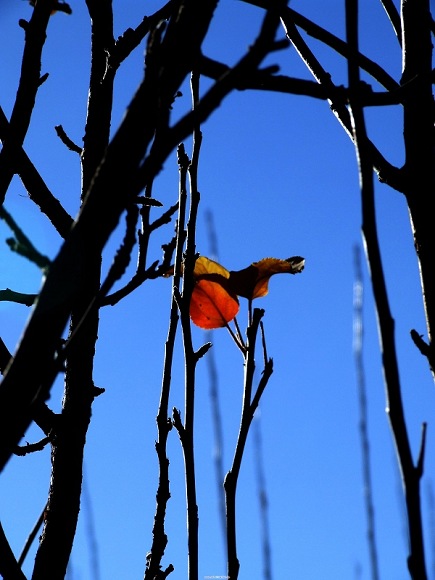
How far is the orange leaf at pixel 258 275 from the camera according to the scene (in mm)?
966

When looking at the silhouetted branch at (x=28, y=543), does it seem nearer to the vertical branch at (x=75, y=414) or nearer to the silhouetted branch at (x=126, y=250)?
the vertical branch at (x=75, y=414)

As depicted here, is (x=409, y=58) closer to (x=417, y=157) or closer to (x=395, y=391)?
(x=417, y=157)

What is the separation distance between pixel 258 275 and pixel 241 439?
0.26 metres

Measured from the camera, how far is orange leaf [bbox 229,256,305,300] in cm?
97

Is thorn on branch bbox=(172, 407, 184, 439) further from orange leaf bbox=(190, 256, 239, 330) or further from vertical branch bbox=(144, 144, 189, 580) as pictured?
orange leaf bbox=(190, 256, 239, 330)

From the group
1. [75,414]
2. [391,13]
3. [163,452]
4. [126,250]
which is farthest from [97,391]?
[391,13]

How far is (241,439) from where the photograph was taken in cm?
78

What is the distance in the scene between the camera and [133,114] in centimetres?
55

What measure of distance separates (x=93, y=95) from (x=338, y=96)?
0.49m

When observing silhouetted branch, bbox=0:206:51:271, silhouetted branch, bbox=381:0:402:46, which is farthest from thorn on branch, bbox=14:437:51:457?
silhouetted branch, bbox=381:0:402:46

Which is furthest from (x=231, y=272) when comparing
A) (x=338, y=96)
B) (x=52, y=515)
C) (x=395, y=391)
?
(x=395, y=391)

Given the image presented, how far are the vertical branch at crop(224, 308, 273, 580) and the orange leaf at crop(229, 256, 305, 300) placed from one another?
117 millimetres

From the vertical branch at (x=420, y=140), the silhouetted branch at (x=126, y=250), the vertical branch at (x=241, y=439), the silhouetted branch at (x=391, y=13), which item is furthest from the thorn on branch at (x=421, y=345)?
the silhouetted branch at (x=391, y=13)

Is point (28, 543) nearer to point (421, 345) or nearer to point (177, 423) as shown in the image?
point (177, 423)
